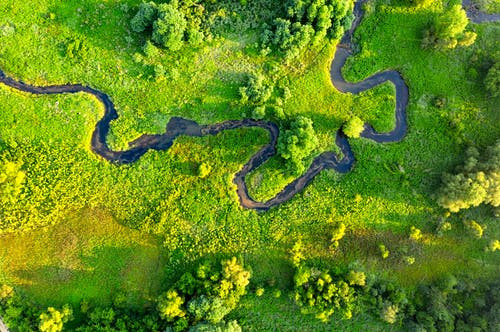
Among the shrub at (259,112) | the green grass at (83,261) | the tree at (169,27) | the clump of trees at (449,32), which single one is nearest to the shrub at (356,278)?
the shrub at (259,112)

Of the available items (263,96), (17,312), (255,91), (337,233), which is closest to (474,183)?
(337,233)

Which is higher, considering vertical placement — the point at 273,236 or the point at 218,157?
the point at 218,157

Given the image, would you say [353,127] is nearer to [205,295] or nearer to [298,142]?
[298,142]

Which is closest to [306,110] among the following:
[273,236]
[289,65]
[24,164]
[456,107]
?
[289,65]

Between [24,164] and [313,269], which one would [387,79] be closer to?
[313,269]

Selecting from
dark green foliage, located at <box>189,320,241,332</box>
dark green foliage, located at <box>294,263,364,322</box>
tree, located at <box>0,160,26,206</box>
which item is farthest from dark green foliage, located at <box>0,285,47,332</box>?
dark green foliage, located at <box>294,263,364,322</box>
